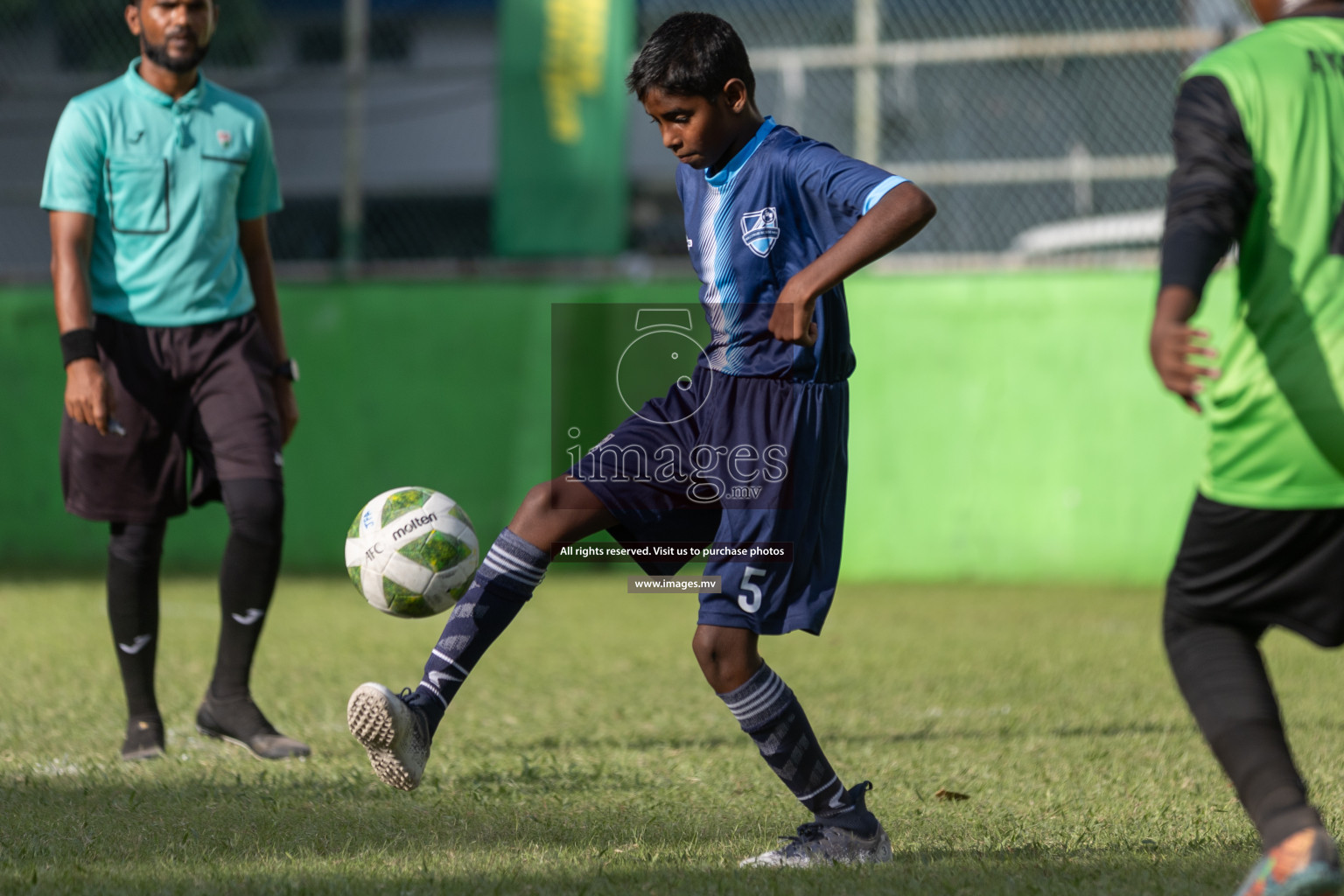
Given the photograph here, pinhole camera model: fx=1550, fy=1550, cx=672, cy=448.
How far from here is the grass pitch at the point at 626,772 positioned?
3.17 metres

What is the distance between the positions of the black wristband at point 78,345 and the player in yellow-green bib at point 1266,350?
3070 millimetres

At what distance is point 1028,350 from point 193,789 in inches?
281

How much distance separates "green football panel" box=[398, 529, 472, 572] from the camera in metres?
3.98

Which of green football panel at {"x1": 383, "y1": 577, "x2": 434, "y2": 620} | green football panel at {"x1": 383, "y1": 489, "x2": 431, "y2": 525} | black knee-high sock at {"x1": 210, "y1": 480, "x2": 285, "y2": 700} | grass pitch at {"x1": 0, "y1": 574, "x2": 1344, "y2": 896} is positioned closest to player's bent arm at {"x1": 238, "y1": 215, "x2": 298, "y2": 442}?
black knee-high sock at {"x1": 210, "y1": 480, "x2": 285, "y2": 700}

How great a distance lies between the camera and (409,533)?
13.3ft

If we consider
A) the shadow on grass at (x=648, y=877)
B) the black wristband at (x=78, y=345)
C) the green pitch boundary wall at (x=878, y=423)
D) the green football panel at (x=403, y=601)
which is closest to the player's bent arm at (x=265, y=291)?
the black wristband at (x=78, y=345)

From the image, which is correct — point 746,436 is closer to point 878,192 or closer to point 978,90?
point 878,192

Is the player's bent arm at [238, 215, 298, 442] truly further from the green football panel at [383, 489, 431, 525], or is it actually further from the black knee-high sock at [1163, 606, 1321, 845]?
the black knee-high sock at [1163, 606, 1321, 845]

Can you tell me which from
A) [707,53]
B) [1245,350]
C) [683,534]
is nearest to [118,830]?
[683,534]

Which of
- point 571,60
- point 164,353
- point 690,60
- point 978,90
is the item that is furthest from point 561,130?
point 690,60

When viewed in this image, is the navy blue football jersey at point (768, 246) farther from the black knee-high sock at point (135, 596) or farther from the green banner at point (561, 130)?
the green banner at point (561, 130)

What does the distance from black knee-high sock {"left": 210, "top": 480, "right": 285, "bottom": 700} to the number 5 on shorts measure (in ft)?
6.51

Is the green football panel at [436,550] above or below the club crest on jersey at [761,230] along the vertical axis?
below

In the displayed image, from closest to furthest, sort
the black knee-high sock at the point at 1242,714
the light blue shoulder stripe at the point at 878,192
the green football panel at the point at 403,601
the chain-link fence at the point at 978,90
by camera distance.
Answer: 1. the black knee-high sock at the point at 1242,714
2. the light blue shoulder stripe at the point at 878,192
3. the green football panel at the point at 403,601
4. the chain-link fence at the point at 978,90
